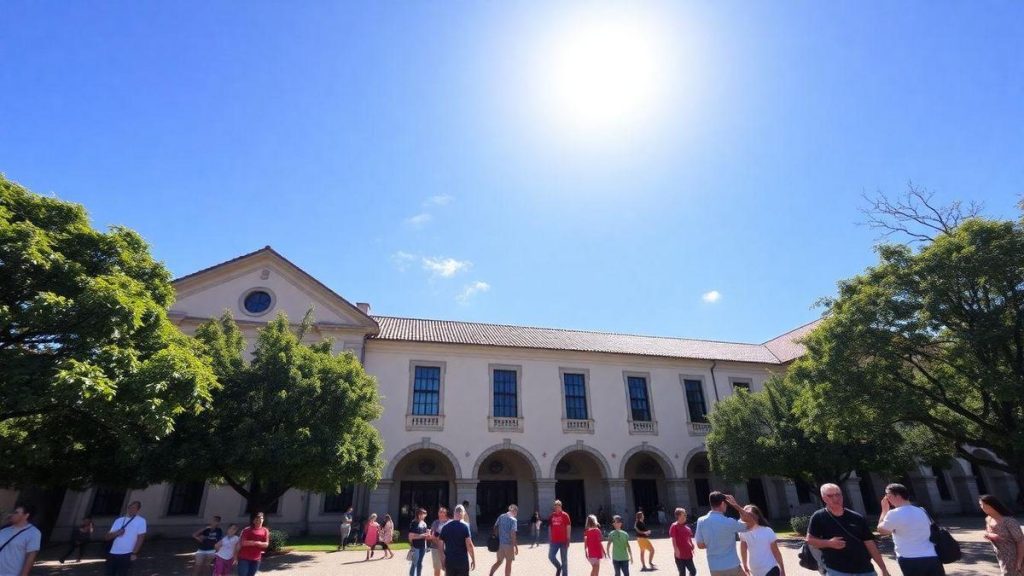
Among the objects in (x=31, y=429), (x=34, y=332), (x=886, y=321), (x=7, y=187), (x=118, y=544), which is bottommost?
(x=118, y=544)

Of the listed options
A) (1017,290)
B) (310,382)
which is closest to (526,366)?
(310,382)

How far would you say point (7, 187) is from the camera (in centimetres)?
917

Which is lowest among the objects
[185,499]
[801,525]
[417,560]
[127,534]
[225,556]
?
[801,525]

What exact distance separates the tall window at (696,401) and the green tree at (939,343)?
13163 millimetres

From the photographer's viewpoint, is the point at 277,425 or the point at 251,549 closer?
the point at 251,549

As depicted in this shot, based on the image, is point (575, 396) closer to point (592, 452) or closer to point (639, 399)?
point (592, 452)

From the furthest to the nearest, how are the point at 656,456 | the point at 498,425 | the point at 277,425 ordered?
the point at 656,456 < the point at 498,425 < the point at 277,425

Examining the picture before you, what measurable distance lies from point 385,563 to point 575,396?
1397 cm

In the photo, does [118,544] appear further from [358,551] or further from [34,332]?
[358,551]

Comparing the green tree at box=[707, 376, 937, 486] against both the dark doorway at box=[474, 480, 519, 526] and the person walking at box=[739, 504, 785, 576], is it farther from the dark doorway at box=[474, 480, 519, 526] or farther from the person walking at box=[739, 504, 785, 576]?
the person walking at box=[739, 504, 785, 576]

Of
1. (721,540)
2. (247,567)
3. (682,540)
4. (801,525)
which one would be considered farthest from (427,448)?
(721,540)

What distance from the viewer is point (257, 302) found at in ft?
76.3

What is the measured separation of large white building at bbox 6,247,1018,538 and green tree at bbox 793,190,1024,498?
7952 mm

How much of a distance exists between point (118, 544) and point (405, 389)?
1563 centimetres
